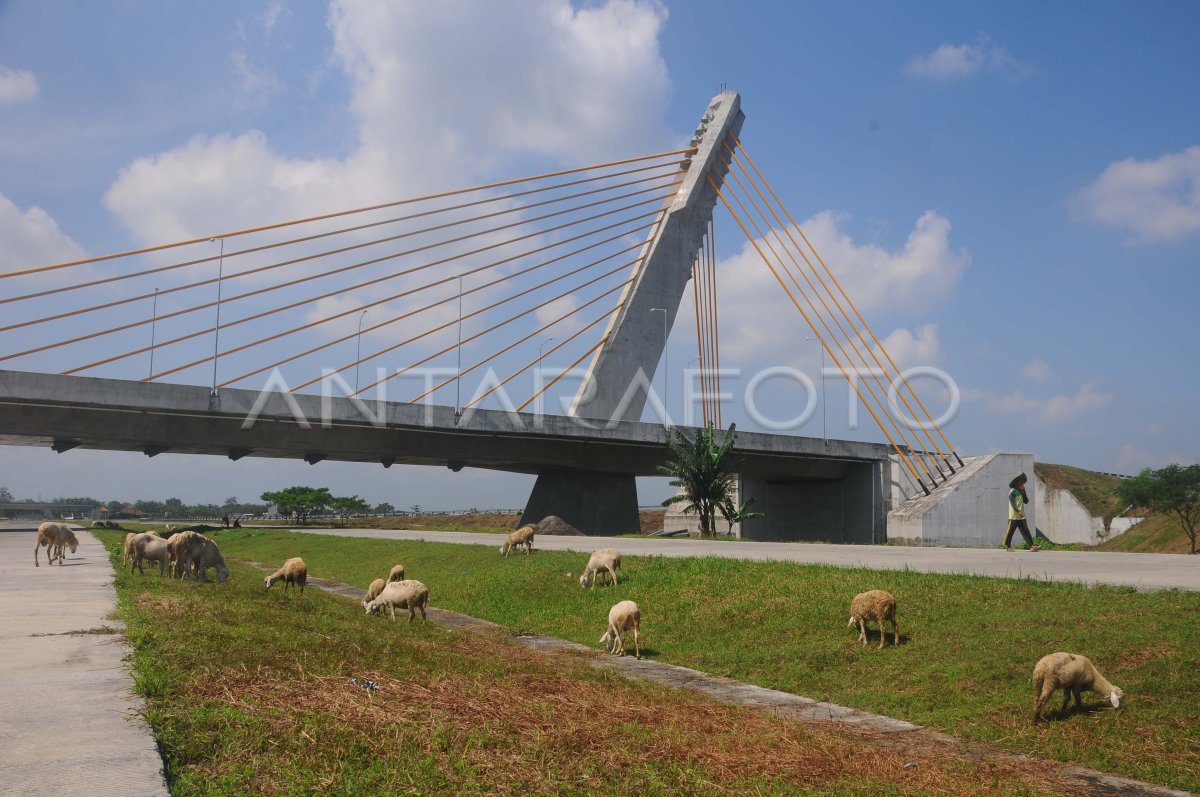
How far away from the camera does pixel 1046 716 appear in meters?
9.09

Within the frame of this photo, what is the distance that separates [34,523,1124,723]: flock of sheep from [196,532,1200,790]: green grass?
289mm

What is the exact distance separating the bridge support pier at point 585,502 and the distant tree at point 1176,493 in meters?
32.3

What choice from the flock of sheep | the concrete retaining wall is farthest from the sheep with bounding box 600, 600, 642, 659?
the concrete retaining wall

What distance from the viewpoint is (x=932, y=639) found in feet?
40.1

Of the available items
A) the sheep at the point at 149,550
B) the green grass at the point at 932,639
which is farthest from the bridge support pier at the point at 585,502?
the sheep at the point at 149,550

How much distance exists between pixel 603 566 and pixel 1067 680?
10.7 metres

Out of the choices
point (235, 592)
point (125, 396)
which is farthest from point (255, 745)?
point (125, 396)

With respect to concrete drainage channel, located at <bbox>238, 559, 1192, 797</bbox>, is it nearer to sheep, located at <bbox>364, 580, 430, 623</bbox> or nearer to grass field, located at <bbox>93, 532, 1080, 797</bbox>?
grass field, located at <bbox>93, 532, 1080, 797</bbox>

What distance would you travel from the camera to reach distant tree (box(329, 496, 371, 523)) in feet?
341

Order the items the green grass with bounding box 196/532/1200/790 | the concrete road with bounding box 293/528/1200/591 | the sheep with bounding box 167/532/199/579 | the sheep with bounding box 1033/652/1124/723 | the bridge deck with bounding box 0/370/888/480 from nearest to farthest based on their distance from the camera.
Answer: the green grass with bounding box 196/532/1200/790 < the sheep with bounding box 1033/652/1124/723 < the concrete road with bounding box 293/528/1200/591 < the sheep with bounding box 167/532/199/579 < the bridge deck with bounding box 0/370/888/480

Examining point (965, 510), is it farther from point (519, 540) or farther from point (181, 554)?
point (181, 554)

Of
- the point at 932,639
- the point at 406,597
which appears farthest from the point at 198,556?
the point at 932,639

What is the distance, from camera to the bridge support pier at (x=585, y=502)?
4574 cm

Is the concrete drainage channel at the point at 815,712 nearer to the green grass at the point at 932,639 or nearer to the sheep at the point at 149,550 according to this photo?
the green grass at the point at 932,639
